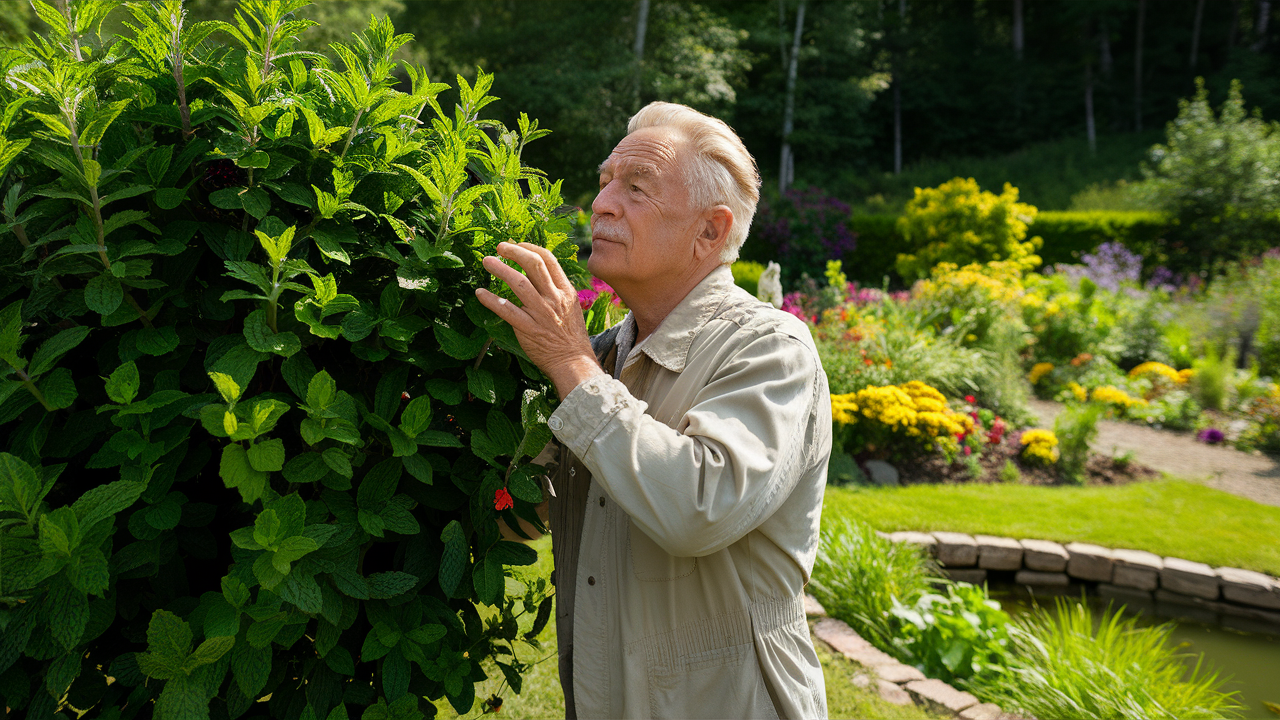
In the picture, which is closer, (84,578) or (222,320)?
(84,578)

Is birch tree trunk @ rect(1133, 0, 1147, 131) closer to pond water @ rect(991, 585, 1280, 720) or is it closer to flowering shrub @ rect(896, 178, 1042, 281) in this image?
flowering shrub @ rect(896, 178, 1042, 281)

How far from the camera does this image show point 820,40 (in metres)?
25.0

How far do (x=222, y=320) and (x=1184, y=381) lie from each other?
33.2ft

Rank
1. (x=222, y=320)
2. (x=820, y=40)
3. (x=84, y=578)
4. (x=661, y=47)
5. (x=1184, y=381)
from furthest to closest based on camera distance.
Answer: (x=820, y=40) < (x=661, y=47) < (x=1184, y=381) < (x=222, y=320) < (x=84, y=578)

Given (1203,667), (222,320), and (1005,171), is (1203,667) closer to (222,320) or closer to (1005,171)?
(222,320)

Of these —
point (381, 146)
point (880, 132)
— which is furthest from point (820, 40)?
point (381, 146)

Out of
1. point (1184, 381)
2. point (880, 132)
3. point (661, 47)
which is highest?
point (661, 47)

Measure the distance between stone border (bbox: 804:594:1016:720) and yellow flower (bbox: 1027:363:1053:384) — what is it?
20.2 ft

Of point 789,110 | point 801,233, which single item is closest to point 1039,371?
point 801,233

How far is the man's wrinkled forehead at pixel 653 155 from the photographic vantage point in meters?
1.63

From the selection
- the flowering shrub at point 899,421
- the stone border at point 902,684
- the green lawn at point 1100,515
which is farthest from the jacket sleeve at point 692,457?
the flowering shrub at point 899,421

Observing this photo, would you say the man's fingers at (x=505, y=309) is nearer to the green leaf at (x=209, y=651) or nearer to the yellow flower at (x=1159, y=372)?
the green leaf at (x=209, y=651)

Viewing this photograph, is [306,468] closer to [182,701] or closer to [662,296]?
[182,701]

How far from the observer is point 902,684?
347 centimetres
